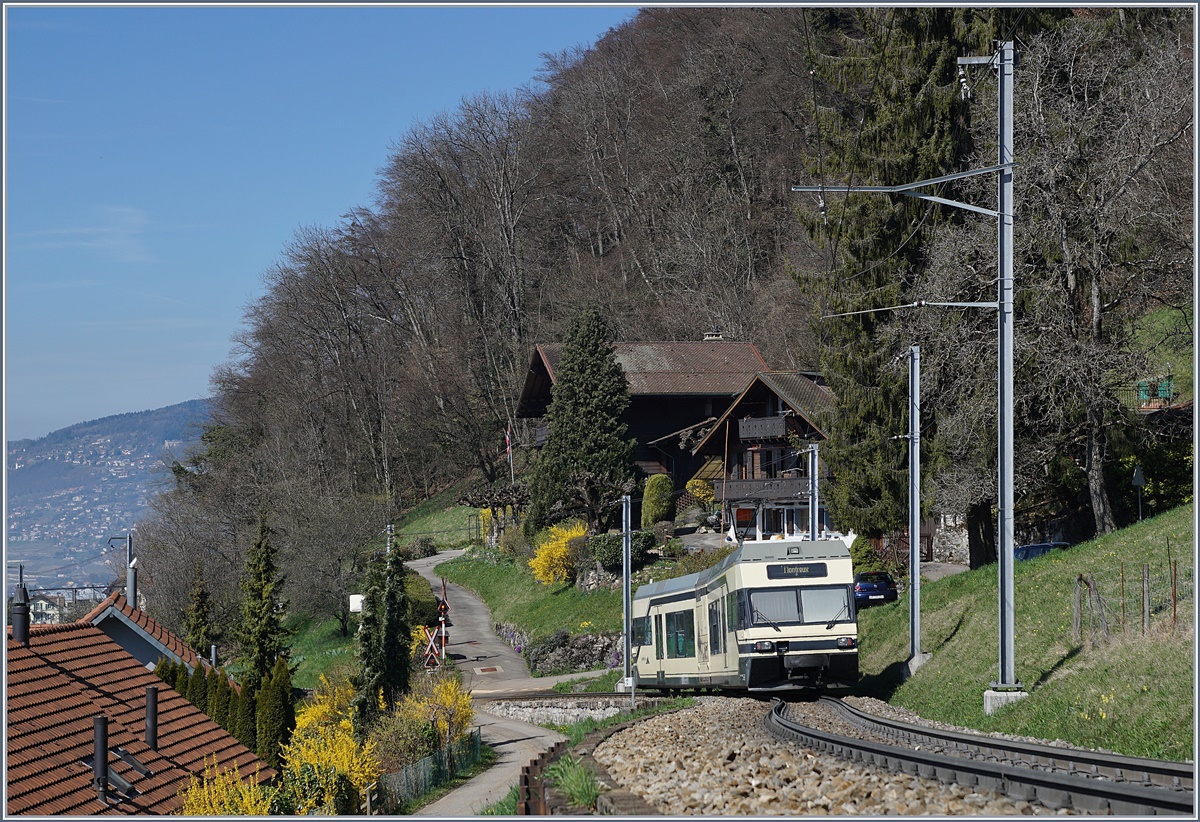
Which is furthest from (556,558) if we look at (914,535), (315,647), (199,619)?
(914,535)

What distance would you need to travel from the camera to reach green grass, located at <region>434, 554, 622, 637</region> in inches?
1997

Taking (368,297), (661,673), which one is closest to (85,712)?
(661,673)

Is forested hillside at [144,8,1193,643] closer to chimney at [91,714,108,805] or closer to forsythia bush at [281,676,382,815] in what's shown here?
forsythia bush at [281,676,382,815]

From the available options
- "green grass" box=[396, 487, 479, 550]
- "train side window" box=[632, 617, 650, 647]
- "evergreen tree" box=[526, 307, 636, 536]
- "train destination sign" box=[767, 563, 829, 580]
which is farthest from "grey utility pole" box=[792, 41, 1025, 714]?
"green grass" box=[396, 487, 479, 550]

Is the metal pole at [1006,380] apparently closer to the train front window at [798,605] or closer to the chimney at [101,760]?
the train front window at [798,605]

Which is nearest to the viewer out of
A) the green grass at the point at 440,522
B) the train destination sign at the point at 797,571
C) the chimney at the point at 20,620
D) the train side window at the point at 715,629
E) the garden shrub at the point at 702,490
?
the chimney at the point at 20,620

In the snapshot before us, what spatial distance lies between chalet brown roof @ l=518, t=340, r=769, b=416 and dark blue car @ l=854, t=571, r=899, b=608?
79.1 feet

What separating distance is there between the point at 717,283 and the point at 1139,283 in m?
47.7

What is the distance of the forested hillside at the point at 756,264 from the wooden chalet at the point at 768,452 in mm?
4359

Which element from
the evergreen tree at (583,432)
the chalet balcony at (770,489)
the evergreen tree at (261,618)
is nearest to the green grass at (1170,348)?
the chalet balcony at (770,489)

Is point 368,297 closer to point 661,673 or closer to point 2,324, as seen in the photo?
point 661,673

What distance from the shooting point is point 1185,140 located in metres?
29.2

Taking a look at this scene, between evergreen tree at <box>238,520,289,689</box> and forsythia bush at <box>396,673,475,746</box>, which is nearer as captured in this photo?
forsythia bush at <box>396,673,475,746</box>

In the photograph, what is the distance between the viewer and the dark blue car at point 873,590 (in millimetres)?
41125
